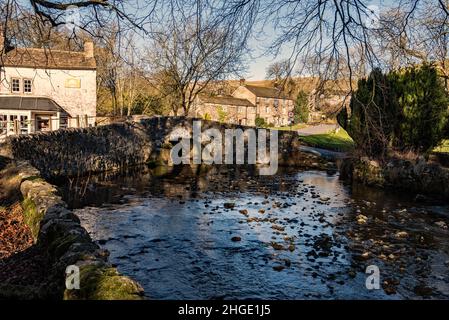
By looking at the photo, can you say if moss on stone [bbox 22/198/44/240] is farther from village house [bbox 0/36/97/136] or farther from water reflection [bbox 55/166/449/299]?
village house [bbox 0/36/97/136]

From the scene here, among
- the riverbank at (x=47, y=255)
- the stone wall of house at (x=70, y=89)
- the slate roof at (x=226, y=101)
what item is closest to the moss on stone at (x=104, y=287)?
the riverbank at (x=47, y=255)

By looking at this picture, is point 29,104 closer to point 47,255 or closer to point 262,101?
point 47,255

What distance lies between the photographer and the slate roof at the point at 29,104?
2993 centimetres

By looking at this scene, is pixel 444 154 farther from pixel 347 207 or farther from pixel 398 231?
pixel 398 231

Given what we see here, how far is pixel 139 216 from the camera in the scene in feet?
38.3

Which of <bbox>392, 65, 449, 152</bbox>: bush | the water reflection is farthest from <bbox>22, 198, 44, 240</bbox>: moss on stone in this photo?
<bbox>392, 65, 449, 152</bbox>: bush

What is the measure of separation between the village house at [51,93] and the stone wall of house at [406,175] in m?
20.9

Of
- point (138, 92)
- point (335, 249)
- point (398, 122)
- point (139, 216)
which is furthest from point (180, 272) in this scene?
point (138, 92)

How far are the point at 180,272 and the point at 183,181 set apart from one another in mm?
11801

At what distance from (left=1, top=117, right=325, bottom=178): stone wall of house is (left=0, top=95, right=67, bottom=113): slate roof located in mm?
9734

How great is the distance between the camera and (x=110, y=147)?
2167 centimetres

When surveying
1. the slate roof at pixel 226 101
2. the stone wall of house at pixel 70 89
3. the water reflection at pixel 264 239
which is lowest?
the water reflection at pixel 264 239

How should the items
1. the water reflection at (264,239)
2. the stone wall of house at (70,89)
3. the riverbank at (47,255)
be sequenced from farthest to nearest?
the stone wall of house at (70,89), the water reflection at (264,239), the riverbank at (47,255)

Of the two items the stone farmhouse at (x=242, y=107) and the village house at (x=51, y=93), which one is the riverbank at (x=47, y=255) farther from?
the stone farmhouse at (x=242, y=107)
